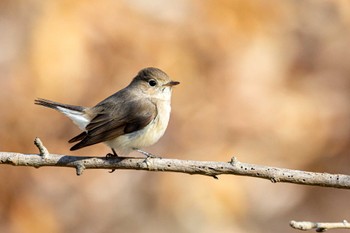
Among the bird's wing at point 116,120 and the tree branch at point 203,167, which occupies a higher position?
the bird's wing at point 116,120

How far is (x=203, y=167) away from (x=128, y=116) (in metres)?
1.51

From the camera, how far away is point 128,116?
20.7 feet

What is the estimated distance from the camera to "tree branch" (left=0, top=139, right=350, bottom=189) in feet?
16.0

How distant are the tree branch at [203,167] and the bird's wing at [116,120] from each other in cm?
83

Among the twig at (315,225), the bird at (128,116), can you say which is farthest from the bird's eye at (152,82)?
the twig at (315,225)

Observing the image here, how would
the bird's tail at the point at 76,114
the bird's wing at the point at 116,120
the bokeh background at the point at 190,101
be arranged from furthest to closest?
the bokeh background at the point at 190,101, the bird's tail at the point at 76,114, the bird's wing at the point at 116,120

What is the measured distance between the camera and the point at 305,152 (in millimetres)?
10492

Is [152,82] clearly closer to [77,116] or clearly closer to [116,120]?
[116,120]

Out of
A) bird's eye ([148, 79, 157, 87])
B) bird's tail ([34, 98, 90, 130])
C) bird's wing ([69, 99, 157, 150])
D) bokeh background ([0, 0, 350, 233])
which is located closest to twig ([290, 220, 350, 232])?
bird's wing ([69, 99, 157, 150])

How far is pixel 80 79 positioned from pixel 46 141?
1.03m

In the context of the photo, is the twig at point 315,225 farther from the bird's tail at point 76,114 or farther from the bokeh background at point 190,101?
the bokeh background at point 190,101

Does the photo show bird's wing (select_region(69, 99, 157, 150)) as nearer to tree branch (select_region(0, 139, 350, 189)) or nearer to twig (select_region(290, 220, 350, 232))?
tree branch (select_region(0, 139, 350, 189))

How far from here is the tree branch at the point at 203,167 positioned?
4.87 metres

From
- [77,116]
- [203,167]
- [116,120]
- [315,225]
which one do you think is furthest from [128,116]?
[315,225]
